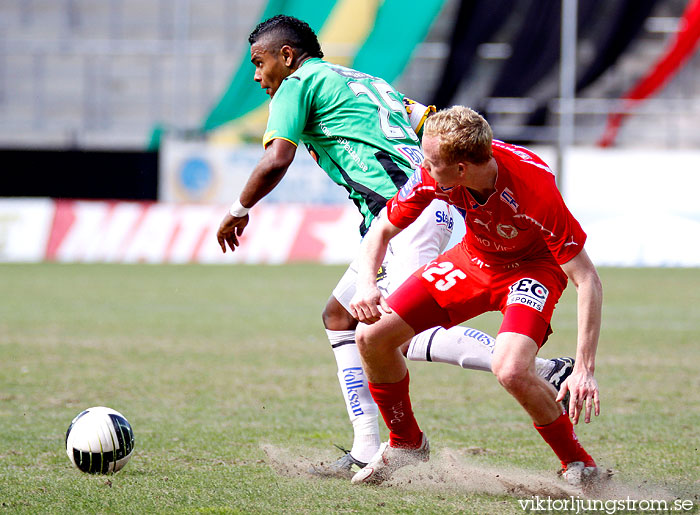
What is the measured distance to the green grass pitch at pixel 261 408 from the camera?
4281 mm

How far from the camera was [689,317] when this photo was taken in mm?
11289

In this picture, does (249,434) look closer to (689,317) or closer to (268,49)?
(268,49)

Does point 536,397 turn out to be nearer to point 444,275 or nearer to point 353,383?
point 444,275

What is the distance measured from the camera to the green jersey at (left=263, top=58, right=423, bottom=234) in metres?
4.92

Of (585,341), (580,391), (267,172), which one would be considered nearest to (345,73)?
(267,172)

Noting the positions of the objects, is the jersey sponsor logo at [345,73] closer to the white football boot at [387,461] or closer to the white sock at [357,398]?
→ the white sock at [357,398]

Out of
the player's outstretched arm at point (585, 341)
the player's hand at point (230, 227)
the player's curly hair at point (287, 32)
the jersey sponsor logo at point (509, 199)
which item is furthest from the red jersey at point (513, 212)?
the player's curly hair at point (287, 32)

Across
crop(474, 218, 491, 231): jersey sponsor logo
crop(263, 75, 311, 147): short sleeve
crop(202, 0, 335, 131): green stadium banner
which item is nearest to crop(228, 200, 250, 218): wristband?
crop(263, 75, 311, 147): short sleeve

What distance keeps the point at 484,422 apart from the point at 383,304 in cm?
203

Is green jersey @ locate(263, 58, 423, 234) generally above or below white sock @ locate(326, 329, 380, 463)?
above

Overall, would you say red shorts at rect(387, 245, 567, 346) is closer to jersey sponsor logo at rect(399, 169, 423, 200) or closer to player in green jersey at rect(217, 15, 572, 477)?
player in green jersey at rect(217, 15, 572, 477)

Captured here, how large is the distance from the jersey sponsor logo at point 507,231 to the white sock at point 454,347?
→ 2.45 ft

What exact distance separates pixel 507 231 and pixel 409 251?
0.77 metres

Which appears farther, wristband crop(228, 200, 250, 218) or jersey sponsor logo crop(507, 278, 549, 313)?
wristband crop(228, 200, 250, 218)
